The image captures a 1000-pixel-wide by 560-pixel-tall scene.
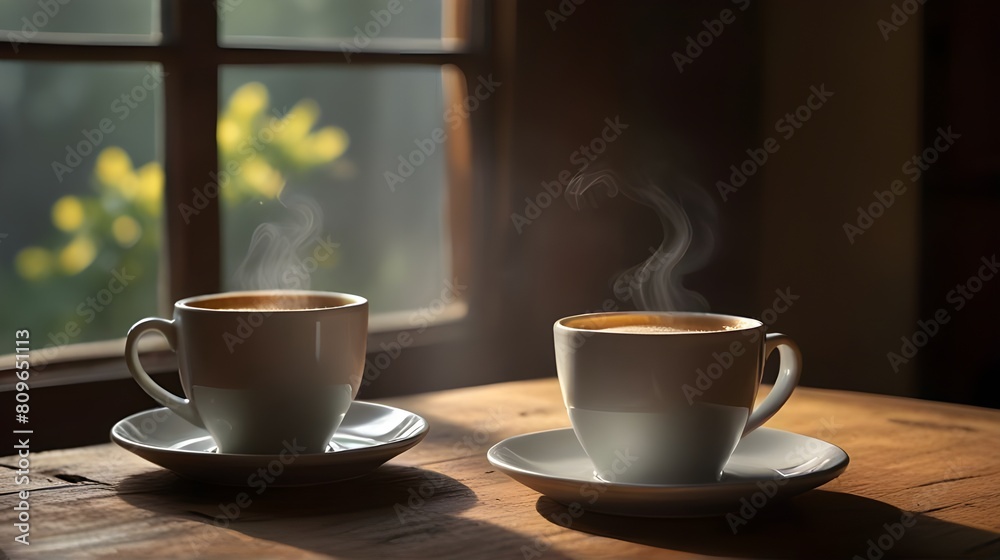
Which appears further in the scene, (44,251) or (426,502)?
(44,251)

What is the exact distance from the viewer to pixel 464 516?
2.72 feet

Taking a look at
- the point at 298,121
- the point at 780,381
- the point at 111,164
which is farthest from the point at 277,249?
the point at 298,121

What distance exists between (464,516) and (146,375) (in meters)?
0.34

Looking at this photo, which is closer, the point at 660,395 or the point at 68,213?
the point at 660,395

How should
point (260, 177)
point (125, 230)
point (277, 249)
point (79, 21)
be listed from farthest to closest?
point (260, 177)
point (125, 230)
point (79, 21)
point (277, 249)

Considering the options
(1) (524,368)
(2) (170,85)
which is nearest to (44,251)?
(2) (170,85)

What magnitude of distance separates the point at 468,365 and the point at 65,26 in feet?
3.18

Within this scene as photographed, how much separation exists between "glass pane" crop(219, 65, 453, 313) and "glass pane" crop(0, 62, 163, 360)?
144 mm

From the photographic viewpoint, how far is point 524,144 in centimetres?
215

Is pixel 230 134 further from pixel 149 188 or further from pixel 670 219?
pixel 670 219

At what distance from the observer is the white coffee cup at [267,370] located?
0.90 m

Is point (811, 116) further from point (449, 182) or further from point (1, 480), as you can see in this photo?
point (1, 480)

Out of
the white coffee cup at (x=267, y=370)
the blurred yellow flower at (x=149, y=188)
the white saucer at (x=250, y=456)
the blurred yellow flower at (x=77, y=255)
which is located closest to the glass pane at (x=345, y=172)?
the blurred yellow flower at (x=149, y=188)

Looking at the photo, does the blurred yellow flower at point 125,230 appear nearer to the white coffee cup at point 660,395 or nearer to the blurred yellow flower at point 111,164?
the blurred yellow flower at point 111,164
